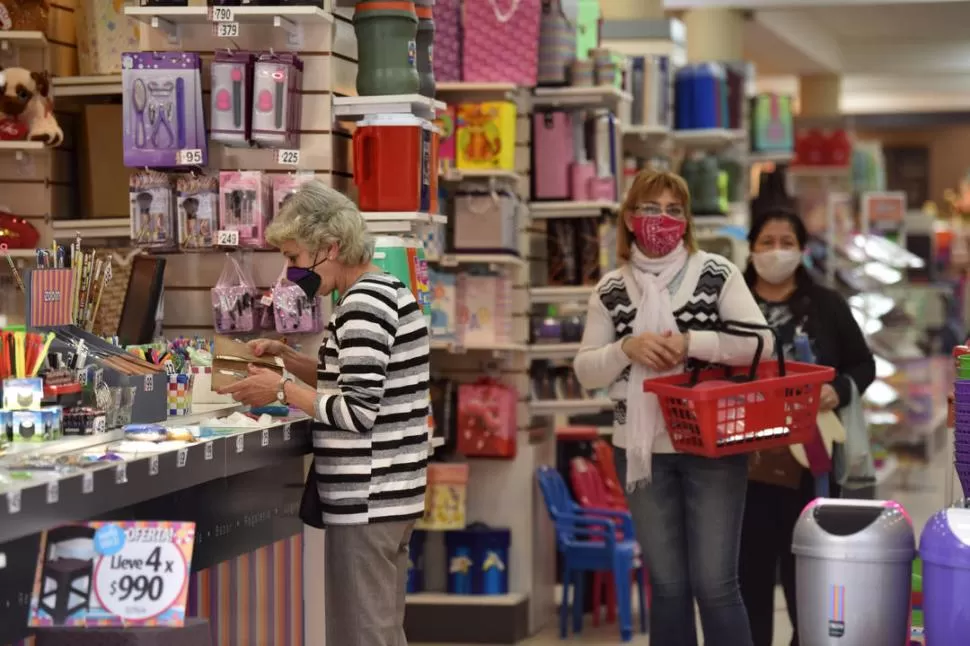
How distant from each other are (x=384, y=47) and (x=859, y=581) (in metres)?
2.28

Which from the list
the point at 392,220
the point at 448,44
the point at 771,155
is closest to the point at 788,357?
the point at 392,220

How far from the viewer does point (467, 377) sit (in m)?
6.85

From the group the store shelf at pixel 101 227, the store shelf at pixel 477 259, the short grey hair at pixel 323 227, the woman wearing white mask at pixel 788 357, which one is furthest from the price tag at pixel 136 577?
the store shelf at pixel 477 259

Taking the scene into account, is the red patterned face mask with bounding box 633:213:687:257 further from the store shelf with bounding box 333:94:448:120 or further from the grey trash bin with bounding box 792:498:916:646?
the grey trash bin with bounding box 792:498:916:646

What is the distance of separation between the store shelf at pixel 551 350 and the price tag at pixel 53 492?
13.7ft

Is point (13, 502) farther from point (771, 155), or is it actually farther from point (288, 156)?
point (771, 155)

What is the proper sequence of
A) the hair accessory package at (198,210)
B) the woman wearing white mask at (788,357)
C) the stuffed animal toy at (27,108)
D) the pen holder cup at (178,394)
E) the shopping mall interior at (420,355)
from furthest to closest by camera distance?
the stuffed animal toy at (27,108) → the woman wearing white mask at (788,357) → the hair accessory package at (198,210) → the pen holder cup at (178,394) → the shopping mall interior at (420,355)

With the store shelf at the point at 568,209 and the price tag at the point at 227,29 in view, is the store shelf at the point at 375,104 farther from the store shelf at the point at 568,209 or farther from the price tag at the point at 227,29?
the store shelf at the point at 568,209

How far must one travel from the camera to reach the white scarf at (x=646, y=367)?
4324 mm

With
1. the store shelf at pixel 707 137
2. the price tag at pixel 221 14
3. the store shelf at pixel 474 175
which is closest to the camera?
the price tag at pixel 221 14

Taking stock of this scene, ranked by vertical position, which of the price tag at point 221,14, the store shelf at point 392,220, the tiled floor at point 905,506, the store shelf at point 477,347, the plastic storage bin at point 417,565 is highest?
the price tag at point 221,14

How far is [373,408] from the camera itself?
3648 mm

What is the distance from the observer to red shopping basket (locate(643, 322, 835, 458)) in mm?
4121

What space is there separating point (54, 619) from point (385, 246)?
6.79ft
